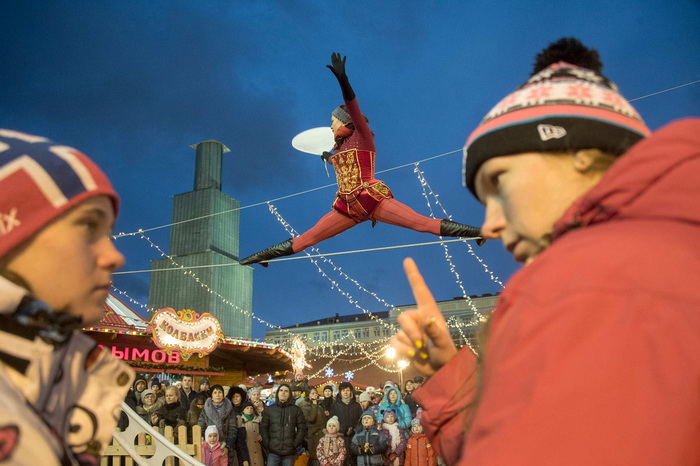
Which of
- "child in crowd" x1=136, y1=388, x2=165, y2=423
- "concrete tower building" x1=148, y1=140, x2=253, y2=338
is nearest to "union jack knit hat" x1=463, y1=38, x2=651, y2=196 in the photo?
"child in crowd" x1=136, y1=388, x2=165, y2=423

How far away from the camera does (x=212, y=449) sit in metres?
5.98

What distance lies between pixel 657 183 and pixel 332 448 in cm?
642

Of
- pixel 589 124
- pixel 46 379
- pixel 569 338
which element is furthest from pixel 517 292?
pixel 46 379

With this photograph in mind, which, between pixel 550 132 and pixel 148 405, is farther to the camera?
pixel 148 405

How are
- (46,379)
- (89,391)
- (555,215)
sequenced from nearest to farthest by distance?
(555,215)
(46,379)
(89,391)

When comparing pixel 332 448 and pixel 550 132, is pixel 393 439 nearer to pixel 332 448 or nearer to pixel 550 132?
pixel 332 448

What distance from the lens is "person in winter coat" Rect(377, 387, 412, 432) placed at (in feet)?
22.7

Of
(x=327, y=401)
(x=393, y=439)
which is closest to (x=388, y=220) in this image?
(x=393, y=439)

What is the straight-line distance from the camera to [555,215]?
790 millimetres

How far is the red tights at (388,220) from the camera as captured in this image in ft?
13.9

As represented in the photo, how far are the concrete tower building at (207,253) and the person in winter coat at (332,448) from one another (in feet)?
144

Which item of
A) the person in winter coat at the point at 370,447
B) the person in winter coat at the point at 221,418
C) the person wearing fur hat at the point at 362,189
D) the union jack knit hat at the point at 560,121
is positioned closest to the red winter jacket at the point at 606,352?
the union jack knit hat at the point at 560,121

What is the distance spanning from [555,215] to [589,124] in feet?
0.53

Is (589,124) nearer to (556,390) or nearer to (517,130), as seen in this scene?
(517,130)
